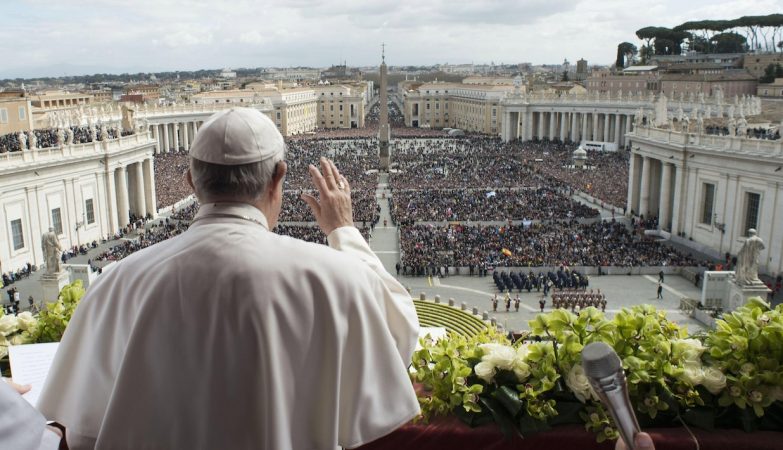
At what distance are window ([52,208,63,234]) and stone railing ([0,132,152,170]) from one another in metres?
2.91

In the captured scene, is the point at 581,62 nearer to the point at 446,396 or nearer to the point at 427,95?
the point at 427,95

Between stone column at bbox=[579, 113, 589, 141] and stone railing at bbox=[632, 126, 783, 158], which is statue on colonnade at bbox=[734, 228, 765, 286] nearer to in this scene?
stone railing at bbox=[632, 126, 783, 158]

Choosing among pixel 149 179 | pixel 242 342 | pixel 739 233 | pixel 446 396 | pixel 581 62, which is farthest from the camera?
pixel 581 62

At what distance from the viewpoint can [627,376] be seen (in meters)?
4.65

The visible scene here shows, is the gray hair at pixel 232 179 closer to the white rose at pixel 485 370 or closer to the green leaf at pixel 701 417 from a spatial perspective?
the white rose at pixel 485 370

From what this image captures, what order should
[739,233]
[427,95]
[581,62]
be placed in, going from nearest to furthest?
[739,233]
[427,95]
[581,62]

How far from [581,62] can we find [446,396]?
7892 inches

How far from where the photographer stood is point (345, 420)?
109 inches

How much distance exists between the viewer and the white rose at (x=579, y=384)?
4.52m

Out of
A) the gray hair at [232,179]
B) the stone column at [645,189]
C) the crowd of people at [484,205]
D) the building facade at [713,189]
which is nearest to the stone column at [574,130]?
the crowd of people at [484,205]

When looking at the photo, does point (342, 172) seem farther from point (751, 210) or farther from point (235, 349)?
point (235, 349)

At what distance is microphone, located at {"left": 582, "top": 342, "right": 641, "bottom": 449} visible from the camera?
268cm

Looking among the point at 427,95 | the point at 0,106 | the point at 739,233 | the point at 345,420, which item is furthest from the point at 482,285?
the point at 427,95

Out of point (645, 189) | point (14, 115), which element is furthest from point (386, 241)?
point (14, 115)
